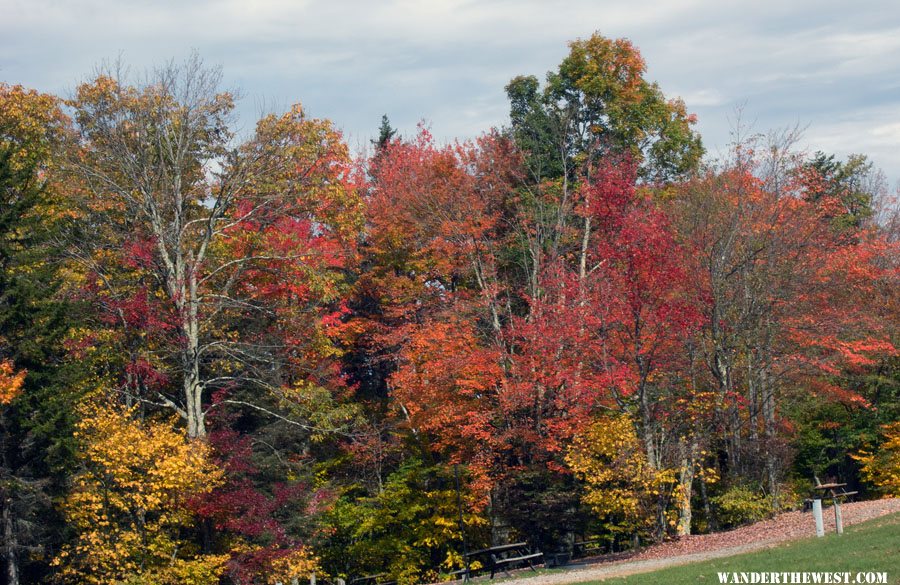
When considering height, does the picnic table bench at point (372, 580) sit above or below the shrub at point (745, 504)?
below

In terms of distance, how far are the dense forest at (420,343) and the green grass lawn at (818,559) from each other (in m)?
6.70

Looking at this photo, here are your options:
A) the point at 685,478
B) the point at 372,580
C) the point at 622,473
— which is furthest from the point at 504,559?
the point at 372,580

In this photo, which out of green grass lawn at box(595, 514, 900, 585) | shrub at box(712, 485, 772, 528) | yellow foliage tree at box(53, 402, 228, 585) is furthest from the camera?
shrub at box(712, 485, 772, 528)

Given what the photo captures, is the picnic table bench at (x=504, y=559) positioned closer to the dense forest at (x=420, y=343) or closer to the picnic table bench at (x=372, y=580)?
the dense forest at (x=420, y=343)

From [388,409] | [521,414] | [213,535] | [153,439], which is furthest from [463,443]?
[153,439]

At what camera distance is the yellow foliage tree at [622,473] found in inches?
951

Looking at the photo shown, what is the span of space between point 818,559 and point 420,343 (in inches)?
742

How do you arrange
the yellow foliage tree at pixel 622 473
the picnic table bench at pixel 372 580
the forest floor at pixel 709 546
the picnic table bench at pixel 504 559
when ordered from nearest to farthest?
the forest floor at pixel 709 546
the picnic table bench at pixel 504 559
the yellow foliage tree at pixel 622 473
the picnic table bench at pixel 372 580

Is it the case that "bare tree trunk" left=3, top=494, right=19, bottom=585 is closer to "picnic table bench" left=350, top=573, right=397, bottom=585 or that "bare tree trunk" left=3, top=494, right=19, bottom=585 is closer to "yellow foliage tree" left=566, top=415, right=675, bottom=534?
"picnic table bench" left=350, top=573, right=397, bottom=585

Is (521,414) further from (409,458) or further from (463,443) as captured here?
(409,458)

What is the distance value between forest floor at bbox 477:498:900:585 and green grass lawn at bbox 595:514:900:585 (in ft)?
4.85

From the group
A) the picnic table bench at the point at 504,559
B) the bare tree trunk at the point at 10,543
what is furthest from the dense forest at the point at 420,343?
the picnic table bench at the point at 504,559

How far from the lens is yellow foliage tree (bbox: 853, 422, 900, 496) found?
30359 millimetres

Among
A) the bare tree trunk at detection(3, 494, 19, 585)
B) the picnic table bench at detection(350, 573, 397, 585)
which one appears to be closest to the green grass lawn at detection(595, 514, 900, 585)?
the bare tree trunk at detection(3, 494, 19, 585)
